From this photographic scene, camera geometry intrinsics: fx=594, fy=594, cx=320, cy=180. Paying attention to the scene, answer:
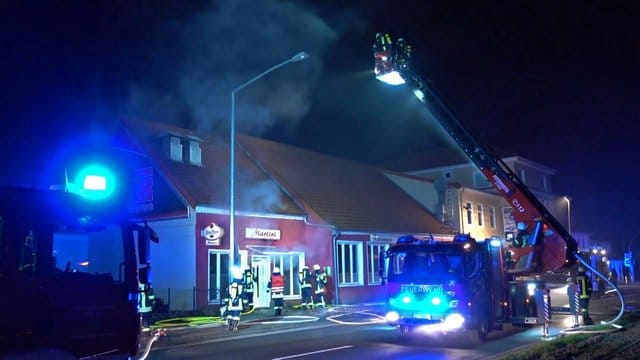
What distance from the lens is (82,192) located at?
6.65m

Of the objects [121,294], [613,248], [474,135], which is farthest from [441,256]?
[613,248]

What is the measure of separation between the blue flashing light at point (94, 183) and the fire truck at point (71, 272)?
1 cm

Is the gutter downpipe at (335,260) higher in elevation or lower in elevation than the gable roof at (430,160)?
lower

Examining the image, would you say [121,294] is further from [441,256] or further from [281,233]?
[281,233]

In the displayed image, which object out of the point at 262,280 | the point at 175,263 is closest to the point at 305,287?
the point at 262,280

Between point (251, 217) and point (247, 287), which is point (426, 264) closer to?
point (247, 287)

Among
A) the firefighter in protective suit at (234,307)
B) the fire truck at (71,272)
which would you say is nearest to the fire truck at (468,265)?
the firefighter in protective suit at (234,307)

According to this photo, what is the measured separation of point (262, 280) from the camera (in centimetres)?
2395

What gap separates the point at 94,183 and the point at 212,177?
18001 mm

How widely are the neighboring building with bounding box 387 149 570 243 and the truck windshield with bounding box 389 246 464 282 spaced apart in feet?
55.7

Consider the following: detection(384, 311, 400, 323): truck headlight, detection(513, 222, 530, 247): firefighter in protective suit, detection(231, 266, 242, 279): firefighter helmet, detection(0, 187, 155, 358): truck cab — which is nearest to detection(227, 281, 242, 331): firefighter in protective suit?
detection(231, 266, 242, 279): firefighter helmet

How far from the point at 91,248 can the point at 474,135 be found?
11985mm

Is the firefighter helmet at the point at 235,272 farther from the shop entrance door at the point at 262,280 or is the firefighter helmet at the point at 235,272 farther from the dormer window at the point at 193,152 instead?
the dormer window at the point at 193,152

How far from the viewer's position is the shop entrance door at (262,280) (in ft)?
77.7
